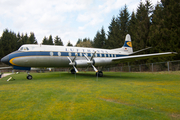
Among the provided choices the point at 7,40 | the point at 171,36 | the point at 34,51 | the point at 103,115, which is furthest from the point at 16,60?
the point at 7,40

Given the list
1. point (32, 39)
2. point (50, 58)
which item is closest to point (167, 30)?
point (50, 58)

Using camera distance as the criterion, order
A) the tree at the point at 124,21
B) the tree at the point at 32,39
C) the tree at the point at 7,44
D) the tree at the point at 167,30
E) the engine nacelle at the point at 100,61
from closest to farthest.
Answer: the engine nacelle at the point at 100,61 → the tree at the point at 167,30 → the tree at the point at 124,21 → the tree at the point at 7,44 → the tree at the point at 32,39

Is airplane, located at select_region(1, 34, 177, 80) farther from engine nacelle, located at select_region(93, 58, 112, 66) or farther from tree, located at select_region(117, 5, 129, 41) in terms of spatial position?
tree, located at select_region(117, 5, 129, 41)

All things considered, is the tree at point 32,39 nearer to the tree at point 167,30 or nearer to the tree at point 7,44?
the tree at point 7,44

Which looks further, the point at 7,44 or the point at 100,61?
the point at 7,44

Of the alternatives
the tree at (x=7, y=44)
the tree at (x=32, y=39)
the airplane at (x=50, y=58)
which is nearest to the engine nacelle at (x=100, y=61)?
the airplane at (x=50, y=58)

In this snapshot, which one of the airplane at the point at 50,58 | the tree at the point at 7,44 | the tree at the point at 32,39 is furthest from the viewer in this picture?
the tree at the point at 32,39

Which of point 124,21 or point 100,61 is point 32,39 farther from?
point 100,61

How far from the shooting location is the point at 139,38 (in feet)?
90.6

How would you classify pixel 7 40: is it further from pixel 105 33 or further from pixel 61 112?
pixel 61 112

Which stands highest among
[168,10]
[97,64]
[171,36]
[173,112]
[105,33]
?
[105,33]

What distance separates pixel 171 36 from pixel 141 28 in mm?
9219

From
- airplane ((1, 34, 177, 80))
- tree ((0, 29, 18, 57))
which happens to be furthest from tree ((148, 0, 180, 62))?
tree ((0, 29, 18, 57))

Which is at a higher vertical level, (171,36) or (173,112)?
(171,36)
